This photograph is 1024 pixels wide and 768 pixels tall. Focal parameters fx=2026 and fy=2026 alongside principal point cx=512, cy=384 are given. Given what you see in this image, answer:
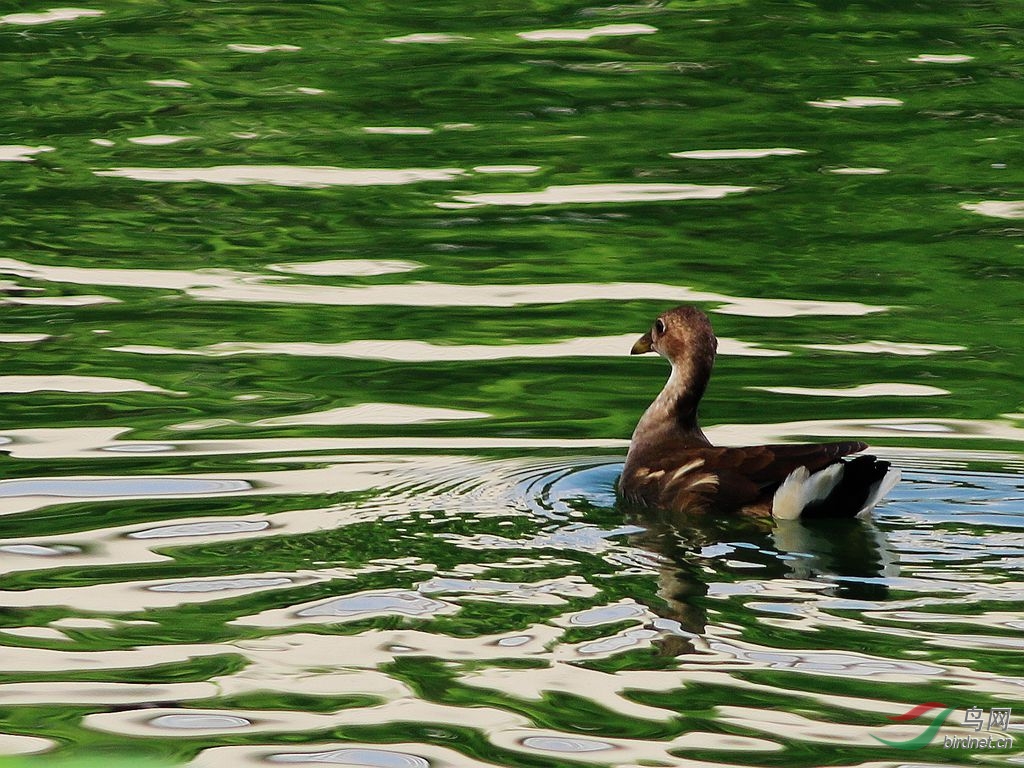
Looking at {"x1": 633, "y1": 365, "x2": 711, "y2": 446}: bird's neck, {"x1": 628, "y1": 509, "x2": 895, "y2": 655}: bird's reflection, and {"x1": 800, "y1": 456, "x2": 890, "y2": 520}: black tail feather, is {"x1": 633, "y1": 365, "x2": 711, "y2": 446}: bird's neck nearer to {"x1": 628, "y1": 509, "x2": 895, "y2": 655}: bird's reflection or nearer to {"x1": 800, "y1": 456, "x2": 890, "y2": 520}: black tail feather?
{"x1": 628, "y1": 509, "x2": 895, "y2": 655}: bird's reflection

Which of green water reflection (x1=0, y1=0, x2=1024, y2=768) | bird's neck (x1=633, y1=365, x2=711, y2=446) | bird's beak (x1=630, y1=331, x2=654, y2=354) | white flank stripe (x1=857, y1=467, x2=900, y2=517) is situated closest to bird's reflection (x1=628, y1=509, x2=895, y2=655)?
green water reflection (x1=0, y1=0, x2=1024, y2=768)

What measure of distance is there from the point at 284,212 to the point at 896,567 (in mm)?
7524

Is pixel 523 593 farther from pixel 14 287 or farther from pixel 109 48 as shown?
pixel 109 48

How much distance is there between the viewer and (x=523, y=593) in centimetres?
787

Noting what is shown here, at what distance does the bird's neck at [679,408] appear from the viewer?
9984 mm

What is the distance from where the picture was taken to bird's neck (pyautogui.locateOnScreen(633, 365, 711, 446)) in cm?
998

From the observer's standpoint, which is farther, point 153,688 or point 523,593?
point 523,593

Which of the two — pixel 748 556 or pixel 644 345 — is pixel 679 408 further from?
pixel 748 556

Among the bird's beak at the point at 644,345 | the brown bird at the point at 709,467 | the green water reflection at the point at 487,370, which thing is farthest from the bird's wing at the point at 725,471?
the bird's beak at the point at 644,345

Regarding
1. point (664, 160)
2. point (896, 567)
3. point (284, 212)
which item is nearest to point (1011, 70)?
point (664, 160)

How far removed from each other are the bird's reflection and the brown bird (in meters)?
0.09

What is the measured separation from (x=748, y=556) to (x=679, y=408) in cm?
171

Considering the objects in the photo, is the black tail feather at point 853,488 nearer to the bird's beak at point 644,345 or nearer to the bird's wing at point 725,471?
the bird's wing at point 725,471

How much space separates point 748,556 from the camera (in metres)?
8.48
